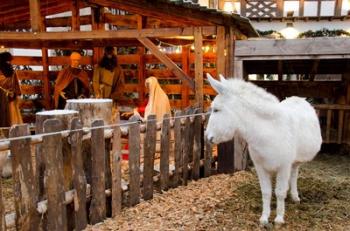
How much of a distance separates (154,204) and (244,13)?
19.8 metres

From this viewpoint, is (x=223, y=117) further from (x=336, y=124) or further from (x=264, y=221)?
(x=336, y=124)

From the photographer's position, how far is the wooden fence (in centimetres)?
357

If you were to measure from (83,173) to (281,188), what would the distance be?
238 centimetres

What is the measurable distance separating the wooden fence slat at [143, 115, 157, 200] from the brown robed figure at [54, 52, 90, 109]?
4.59 meters

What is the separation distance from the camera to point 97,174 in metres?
4.41

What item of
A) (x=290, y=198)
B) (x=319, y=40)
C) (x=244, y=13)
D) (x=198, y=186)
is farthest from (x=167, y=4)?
(x=244, y=13)

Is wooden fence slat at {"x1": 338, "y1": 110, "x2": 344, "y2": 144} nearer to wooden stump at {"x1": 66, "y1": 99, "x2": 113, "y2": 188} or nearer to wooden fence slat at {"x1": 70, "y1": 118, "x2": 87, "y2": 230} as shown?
wooden stump at {"x1": 66, "y1": 99, "x2": 113, "y2": 188}

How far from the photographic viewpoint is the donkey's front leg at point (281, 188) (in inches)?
168

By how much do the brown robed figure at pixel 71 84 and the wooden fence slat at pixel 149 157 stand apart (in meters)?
4.59

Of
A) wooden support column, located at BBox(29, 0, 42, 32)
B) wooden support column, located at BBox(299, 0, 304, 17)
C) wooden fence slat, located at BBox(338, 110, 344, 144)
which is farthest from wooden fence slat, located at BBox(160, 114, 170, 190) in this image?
wooden support column, located at BBox(299, 0, 304, 17)

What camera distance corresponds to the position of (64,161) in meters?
4.25

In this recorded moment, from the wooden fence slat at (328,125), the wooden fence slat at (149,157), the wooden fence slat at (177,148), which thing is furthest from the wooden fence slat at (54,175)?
the wooden fence slat at (328,125)

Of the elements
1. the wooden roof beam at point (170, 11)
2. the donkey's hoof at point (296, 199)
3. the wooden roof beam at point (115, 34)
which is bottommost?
the donkey's hoof at point (296, 199)

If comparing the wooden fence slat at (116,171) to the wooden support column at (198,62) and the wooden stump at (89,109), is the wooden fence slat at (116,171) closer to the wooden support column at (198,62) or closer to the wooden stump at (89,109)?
the wooden stump at (89,109)
